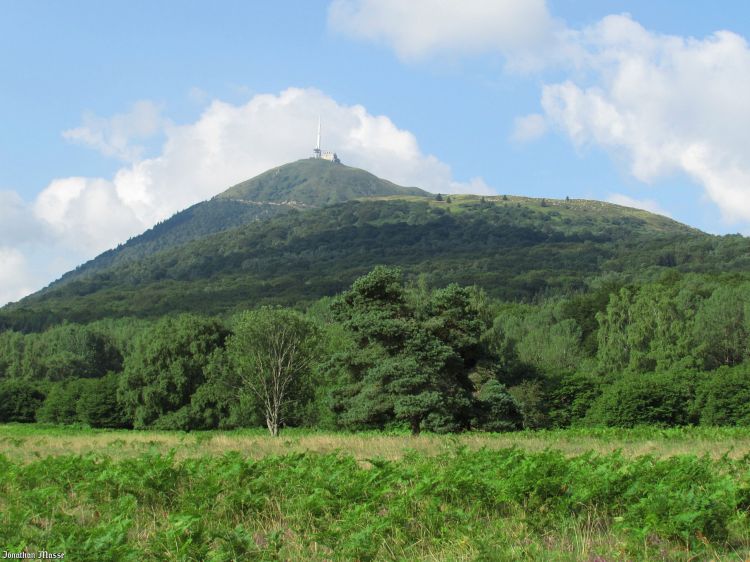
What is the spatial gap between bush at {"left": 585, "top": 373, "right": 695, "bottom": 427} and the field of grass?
38585mm

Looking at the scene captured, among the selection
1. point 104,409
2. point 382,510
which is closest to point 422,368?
point 382,510

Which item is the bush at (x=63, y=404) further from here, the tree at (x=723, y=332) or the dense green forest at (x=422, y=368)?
the tree at (x=723, y=332)

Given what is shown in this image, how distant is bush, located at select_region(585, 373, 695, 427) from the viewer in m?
50.7

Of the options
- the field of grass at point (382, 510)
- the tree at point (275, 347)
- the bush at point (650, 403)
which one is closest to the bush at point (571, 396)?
the bush at point (650, 403)

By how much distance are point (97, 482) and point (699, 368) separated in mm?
64774

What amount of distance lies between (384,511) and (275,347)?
39.2m

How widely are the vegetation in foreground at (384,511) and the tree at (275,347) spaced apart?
1379 inches

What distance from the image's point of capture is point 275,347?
49344 millimetres

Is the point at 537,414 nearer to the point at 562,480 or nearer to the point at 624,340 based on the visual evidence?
the point at 624,340

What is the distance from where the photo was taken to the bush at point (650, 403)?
166 ft

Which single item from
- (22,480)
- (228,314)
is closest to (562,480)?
(22,480)

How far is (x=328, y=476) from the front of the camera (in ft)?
39.2

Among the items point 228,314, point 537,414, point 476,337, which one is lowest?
point 537,414

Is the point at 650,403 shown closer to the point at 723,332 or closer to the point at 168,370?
the point at 723,332
